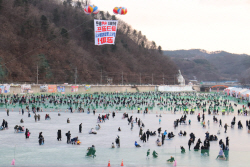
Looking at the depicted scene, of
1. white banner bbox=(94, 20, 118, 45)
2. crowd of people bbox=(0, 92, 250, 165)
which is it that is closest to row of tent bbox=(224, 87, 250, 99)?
crowd of people bbox=(0, 92, 250, 165)

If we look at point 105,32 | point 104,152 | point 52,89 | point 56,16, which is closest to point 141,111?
point 105,32

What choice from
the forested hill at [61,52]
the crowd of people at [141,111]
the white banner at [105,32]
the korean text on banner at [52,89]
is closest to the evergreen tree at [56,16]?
the forested hill at [61,52]

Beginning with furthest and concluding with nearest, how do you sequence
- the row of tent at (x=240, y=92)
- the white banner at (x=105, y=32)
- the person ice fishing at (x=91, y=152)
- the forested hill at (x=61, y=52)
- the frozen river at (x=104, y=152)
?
the forested hill at (x=61, y=52) → the row of tent at (x=240, y=92) → the white banner at (x=105, y=32) → the person ice fishing at (x=91, y=152) → the frozen river at (x=104, y=152)

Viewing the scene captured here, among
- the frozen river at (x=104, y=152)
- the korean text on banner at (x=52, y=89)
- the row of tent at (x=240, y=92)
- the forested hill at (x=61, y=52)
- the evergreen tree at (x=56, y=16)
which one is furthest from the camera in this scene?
the evergreen tree at (x=56, y=16)

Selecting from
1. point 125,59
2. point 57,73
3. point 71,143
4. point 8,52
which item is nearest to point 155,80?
point 125,59

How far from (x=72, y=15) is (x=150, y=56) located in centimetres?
3756

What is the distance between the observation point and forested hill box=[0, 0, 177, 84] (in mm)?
71125

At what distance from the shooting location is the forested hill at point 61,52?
7112 cm

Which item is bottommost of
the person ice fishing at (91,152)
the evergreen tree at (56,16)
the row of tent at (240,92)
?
the person ice fishing at (91,152)

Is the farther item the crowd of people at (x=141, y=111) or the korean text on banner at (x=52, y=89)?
the korean text on banner at (x=52, y=89)

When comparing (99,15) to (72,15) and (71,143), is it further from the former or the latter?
(71,143)

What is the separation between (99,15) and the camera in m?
138

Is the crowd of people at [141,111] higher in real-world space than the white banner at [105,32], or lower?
lower

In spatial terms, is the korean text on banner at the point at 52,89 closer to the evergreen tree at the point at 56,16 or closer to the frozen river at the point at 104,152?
the frozen river at the point at 104,152
